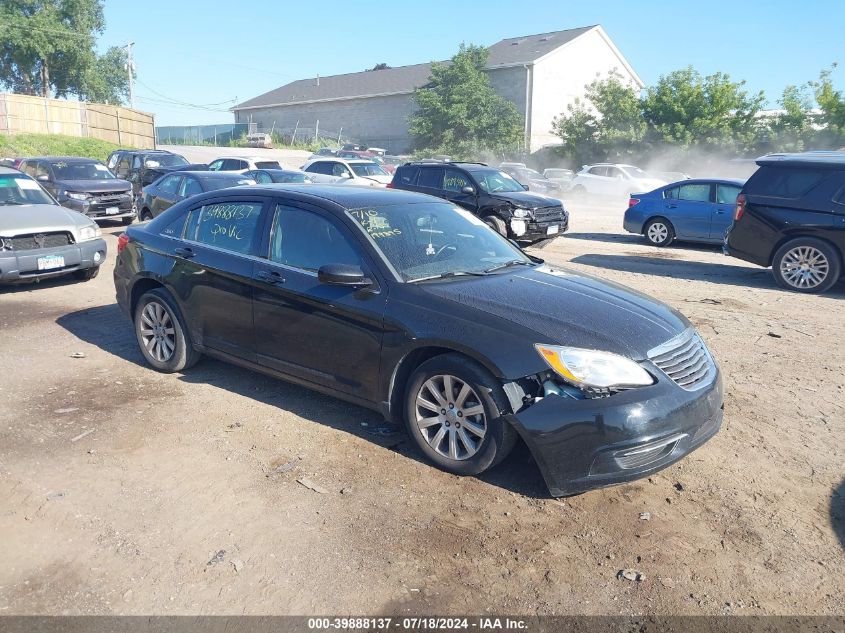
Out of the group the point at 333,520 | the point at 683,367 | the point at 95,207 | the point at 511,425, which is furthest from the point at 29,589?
the point at 95,207

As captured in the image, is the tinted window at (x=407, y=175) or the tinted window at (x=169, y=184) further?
the tinted window at (x=407, y=175)

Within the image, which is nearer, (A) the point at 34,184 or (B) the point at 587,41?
(A) the point at 34,184

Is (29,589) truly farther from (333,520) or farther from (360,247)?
(360,247)

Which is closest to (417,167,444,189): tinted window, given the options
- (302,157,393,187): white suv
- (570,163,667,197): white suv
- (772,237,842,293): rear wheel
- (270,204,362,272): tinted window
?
(302,157,393,187): white suv

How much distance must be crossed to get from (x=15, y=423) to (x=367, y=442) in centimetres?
256

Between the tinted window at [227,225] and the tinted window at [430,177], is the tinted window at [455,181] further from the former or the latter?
the tinted window at [227,225]

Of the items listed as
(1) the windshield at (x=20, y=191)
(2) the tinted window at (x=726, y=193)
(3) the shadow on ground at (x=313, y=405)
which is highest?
(2) the tinted window at (x=726, y=193)

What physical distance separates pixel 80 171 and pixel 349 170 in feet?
24.6

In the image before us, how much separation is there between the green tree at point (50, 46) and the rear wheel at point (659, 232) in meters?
56.7

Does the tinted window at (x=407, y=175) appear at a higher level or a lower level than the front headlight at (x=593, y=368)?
higher

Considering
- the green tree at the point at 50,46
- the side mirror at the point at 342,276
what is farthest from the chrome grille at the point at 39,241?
the green tree at the point at 50,46

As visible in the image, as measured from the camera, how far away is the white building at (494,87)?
48656 millimetres

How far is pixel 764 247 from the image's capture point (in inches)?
411

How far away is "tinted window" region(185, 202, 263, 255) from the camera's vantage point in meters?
5.50
